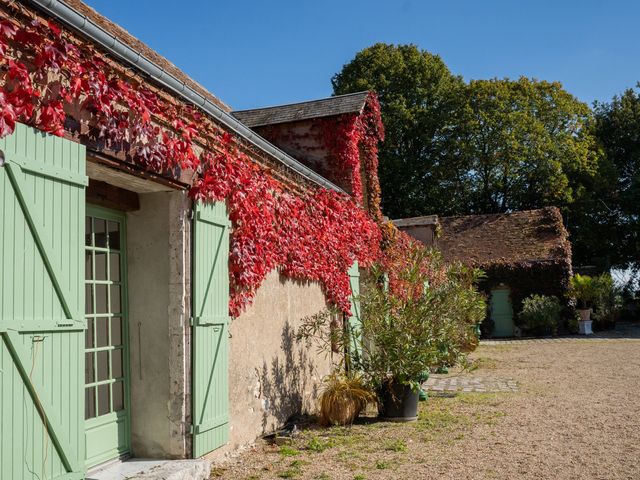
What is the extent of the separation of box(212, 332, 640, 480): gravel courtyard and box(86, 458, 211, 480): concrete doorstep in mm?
368

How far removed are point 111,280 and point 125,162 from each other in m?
1.15

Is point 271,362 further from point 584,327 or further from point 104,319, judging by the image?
point 584,327

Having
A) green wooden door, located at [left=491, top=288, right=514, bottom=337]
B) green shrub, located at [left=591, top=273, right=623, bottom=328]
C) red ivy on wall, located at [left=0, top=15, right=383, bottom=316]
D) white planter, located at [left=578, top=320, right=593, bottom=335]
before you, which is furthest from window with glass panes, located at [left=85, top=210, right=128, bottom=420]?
green shrub, located at [left=591, top=273, right=623, bottom=328]

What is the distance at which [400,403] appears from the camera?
721cm

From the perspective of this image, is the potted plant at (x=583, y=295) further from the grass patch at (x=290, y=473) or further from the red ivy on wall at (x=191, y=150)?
the grass patch at (x=290, y=473)

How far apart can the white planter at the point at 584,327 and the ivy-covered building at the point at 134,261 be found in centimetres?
1583

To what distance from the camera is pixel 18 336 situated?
10.4 ft

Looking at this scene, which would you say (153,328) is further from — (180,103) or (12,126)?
(12,126)

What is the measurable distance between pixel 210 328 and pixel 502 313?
19829 millimetres

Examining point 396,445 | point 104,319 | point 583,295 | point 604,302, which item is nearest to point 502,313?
point 583,295

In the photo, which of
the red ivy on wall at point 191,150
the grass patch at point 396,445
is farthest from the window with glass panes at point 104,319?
the grass patch at point 396,445

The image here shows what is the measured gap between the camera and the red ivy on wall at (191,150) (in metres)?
3.48

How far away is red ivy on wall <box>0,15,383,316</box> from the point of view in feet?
11.4

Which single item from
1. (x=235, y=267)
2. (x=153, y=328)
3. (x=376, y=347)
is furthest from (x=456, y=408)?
(x=153, y=328)
